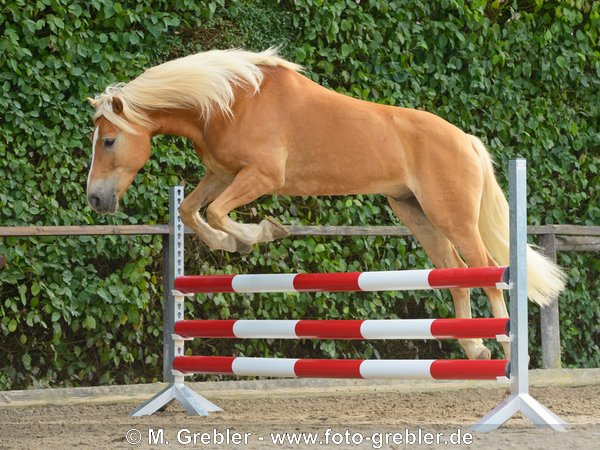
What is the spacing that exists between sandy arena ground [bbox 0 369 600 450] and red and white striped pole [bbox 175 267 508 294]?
565 mm

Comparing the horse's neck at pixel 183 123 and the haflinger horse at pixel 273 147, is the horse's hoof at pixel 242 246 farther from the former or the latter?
the horse's neck at pixel 183 123

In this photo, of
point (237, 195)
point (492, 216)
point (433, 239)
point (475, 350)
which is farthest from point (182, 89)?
point (475, 350)

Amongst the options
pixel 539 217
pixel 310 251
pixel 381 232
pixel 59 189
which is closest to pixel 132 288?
pixel 59 189

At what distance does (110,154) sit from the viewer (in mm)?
4293

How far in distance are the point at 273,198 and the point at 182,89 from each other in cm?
175

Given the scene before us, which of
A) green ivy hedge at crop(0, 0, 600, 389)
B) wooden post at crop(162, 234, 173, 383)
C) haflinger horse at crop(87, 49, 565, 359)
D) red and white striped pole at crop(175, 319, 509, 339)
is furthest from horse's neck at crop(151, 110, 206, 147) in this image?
green ivy hedge at crop(0, 0, 600, 389)

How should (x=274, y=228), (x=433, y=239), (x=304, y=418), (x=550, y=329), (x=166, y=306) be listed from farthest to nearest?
(x=550, y=329)
(x=166, y=306)
(x=433, y=239)
(x=304, y=418)
(x=274, y=228)

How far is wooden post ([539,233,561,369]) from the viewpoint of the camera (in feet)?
21.1

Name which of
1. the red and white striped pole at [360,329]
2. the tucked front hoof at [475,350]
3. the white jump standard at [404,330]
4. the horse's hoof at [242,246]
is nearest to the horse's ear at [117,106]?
the horse's hoof at [242,246]

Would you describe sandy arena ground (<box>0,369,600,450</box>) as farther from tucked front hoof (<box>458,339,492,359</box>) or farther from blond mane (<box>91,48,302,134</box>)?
blond mane (<box>91,48,302,134</box>)

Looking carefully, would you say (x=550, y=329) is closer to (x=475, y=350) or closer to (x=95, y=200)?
(x=475, y=350)

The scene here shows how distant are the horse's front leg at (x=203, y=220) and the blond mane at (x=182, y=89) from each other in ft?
1.12

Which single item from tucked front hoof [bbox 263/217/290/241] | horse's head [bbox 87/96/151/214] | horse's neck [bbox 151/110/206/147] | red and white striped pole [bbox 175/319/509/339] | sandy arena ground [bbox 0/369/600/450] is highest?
horse's neck [bbox 151/110/206/147]

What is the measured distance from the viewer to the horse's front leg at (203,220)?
14.7 feet
